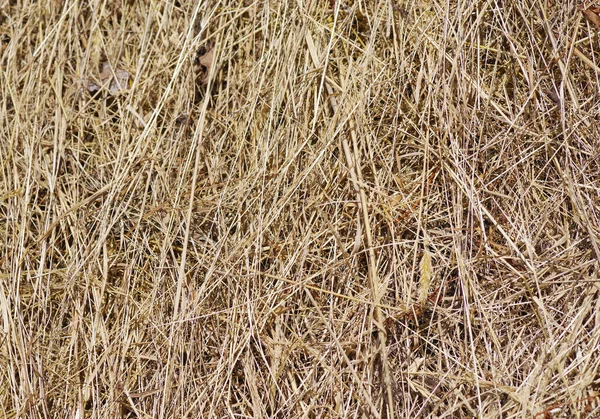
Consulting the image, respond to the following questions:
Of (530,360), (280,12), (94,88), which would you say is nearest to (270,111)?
(280,12)

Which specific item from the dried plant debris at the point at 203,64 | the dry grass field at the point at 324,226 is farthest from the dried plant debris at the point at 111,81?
the dried plant debris at the point at 203,64

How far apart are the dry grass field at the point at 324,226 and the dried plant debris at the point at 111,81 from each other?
3.1 inches

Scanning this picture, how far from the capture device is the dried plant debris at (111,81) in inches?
88.1

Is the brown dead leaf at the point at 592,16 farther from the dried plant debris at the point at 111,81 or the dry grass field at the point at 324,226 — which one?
the dried plant debris at the point at 111,81

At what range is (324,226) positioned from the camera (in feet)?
6.31

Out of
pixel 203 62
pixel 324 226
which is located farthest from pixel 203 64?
pixel 324 226

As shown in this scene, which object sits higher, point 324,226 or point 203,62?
point 203,62

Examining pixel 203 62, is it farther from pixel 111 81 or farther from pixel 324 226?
pixel 324 226

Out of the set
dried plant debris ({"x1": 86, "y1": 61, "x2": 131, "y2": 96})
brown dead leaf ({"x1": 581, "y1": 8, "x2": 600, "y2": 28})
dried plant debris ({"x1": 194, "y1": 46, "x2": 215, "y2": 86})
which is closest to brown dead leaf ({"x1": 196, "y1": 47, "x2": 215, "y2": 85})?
dried plant debris ({"x1": 194, "y1": 46, "x2": 215, "y2": 86})

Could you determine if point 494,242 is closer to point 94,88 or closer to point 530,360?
point 530,360

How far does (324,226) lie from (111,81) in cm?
93

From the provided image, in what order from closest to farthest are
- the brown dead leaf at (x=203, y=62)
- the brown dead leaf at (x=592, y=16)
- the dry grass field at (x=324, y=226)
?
the dry grass field at (x=324, y=226)
the brown dead leaf at (x=592, y=16)
the brown dead leaf at (x=203, y=62)

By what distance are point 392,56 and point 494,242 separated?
632 mm

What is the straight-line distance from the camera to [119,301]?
198 cm
